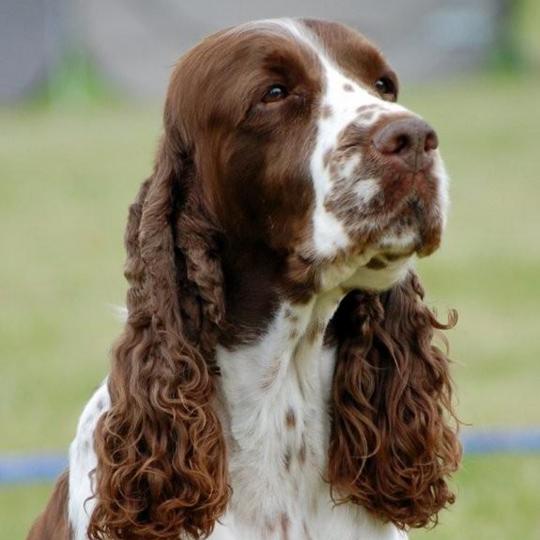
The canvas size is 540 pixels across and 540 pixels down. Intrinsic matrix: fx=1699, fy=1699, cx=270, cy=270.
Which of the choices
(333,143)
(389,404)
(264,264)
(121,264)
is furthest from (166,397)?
(121,264)

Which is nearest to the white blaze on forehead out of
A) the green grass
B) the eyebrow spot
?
the eyebrow spot

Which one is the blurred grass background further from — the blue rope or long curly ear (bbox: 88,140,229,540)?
long curly ear (bbox: 88,140,229,540)

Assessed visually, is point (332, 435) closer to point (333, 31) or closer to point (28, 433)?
point (333, 31)

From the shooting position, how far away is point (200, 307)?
4773 millimetres

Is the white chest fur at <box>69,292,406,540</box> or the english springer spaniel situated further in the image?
the white chest fur at <box>69,292,406,540</box>

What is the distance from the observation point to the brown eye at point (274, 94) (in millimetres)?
4598

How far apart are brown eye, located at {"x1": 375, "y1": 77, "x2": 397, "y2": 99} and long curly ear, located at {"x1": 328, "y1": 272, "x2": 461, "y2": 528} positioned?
20.8 inches

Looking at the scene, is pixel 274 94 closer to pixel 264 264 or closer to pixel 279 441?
pixel 264 264


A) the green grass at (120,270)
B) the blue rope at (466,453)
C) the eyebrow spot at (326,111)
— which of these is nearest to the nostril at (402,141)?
the eyebrow spot at (326,111)

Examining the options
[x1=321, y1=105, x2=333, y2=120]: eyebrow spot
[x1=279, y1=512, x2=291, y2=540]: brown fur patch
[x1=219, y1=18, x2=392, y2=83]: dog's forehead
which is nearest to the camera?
[x1=321, y1=105, x2=333, y2=120]: eyebrow spot

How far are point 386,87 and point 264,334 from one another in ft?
2.58

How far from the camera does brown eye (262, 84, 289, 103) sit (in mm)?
4598

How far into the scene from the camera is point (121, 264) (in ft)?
47.0

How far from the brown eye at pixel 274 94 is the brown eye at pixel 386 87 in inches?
12.8
